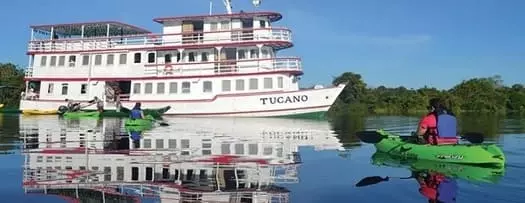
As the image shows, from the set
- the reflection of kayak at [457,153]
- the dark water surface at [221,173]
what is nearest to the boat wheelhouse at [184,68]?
the dark water surface at [221,173]

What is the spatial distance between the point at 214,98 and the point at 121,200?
2543cm

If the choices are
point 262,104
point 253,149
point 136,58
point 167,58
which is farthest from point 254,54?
point 253,149

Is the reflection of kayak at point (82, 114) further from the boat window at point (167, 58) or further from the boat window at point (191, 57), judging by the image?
the boat window at point (191, 57)

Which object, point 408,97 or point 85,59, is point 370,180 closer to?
point 85,59

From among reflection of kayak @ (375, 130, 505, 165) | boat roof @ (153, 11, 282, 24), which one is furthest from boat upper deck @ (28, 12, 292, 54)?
reflection of kayak @ (375, 130, 505, 165)

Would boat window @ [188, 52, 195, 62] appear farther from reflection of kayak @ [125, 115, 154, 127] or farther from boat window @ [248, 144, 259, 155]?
boat window @ [248, 144, 259, 155]

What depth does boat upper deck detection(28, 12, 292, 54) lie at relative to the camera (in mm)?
31984

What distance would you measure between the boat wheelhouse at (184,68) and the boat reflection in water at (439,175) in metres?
19.6

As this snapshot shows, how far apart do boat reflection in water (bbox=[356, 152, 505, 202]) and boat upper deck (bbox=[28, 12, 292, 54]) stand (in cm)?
2042

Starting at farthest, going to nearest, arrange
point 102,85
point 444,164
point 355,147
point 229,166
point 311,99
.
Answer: point 102,85 < point 311,99 < point 355,147 < point 444,164 < point 229,166

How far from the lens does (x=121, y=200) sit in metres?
7.04

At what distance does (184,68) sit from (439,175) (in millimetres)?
25052

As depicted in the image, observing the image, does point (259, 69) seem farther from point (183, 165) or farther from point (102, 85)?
point (183, 165)

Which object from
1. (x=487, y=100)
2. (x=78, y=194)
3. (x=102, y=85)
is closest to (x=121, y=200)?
(x=78, y=194)
